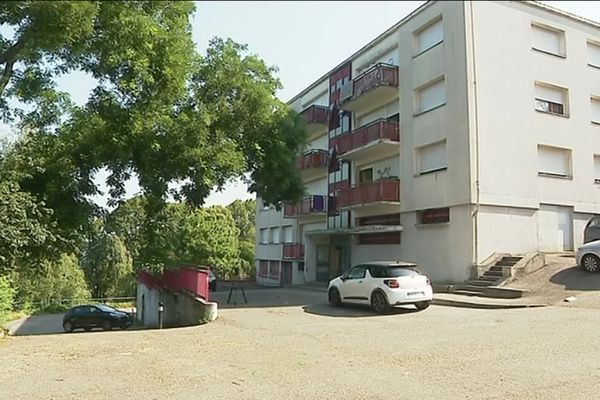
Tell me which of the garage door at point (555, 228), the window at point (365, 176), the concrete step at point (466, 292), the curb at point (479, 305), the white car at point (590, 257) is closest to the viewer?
the curb at point (479, 305)

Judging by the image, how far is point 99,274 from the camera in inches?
2073

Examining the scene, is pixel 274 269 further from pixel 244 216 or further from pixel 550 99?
pixel 244 216

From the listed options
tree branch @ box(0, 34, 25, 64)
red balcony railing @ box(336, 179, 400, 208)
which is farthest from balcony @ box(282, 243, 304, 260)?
tree branch @ box(0, 34, 25, 64)

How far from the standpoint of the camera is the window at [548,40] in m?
22.9

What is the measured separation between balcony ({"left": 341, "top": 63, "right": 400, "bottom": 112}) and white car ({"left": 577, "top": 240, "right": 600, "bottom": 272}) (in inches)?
444

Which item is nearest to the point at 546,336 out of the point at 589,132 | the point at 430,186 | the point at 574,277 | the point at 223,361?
the point at 223,361

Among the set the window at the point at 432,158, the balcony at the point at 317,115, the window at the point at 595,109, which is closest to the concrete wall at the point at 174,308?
the window at the point at 432,158

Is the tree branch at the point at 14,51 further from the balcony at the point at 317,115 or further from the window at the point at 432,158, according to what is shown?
the balcony at the point at 317,115

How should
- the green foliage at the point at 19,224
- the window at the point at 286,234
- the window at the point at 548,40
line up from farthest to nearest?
the window at the point at 286,234 → the window at the point at 548,40 → the green foliage at the point at 19,224

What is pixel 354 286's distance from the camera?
672 inches

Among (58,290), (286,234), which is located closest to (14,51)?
(286,234)

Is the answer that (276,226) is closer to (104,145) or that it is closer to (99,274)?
(99,274)

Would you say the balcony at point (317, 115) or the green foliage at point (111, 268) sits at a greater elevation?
the balcony at point (317, 115)

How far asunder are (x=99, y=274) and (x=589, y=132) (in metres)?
44.1
